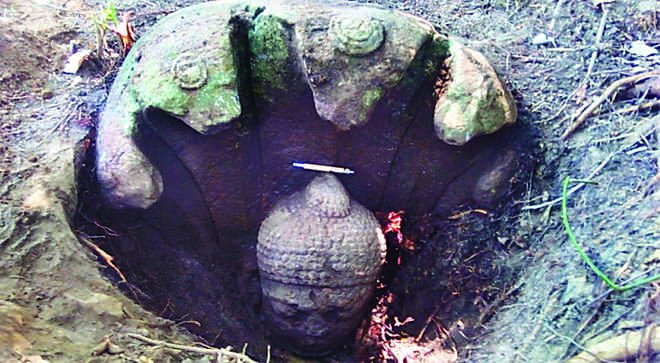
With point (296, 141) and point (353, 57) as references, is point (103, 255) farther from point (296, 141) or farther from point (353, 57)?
point (353, 57)

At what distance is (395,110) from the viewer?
263 cm

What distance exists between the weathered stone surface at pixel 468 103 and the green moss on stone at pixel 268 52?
0.60m

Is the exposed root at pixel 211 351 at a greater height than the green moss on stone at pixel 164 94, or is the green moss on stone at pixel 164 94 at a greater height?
the green moss on stone at pixel 164 94

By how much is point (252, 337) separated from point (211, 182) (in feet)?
2.36

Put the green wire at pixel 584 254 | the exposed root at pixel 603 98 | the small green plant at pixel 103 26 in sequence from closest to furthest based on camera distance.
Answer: the green wire at pixel 584 254, the exposed root at pixel 603 98, the small green plant at pixel 103 26

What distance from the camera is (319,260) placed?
8.55 ft

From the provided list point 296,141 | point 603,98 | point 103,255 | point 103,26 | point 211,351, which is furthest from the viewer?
point 103,26

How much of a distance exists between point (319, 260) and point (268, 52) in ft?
2.66

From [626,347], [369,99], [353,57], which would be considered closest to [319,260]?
[369,99]

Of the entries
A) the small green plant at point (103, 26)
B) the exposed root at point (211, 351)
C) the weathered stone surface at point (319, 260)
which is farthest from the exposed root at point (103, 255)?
the small green plant at point (103, 26)

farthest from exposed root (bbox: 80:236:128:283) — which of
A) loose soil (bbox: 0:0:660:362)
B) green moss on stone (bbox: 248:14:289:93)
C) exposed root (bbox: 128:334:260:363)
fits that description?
green moss on stone (bbox: 248:14:289:93)

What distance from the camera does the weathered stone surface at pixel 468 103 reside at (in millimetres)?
2441

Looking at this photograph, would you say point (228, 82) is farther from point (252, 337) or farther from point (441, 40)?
point (252, 337)

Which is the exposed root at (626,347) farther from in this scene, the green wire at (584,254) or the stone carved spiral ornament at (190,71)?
the stone carved spiral ornament at (190,71)
